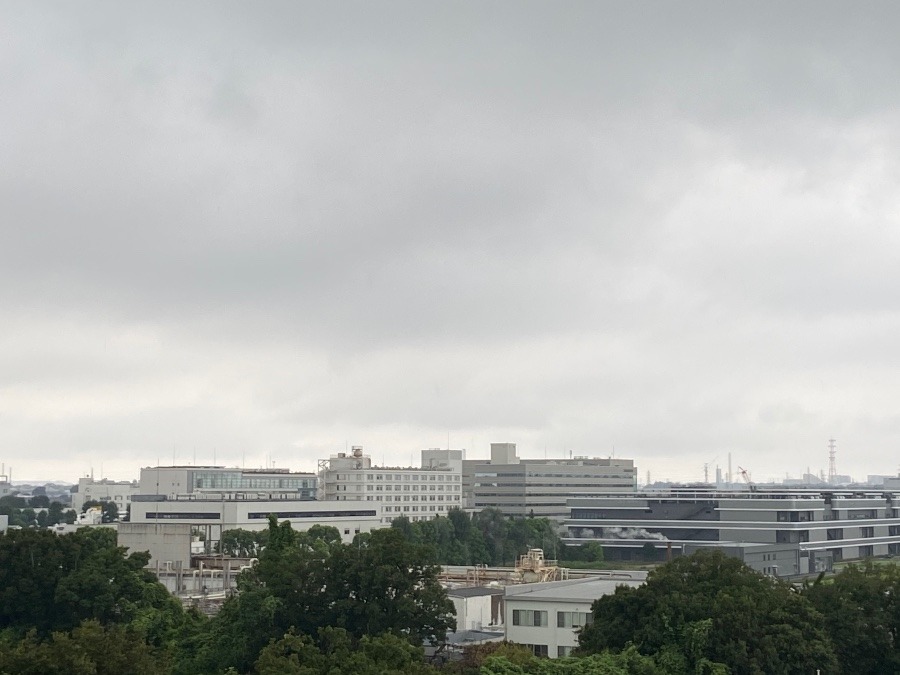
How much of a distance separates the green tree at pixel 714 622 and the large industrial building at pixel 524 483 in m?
130

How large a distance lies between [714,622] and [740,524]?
84804 millimetres

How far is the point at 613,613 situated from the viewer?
44.3m

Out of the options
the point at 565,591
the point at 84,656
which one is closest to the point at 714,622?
the point at 565,591

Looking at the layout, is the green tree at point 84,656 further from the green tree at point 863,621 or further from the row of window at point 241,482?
the row of window at point 241,482

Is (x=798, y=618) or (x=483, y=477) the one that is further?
(x=483, y=477)

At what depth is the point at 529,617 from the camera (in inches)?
2179

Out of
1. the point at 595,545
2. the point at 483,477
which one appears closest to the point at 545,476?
the point at 483,477

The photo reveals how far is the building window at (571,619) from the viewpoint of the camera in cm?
5362

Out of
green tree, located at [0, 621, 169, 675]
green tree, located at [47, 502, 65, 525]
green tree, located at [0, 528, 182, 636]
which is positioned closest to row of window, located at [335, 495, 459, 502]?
green tree, located at [47, 502, 65, 525]

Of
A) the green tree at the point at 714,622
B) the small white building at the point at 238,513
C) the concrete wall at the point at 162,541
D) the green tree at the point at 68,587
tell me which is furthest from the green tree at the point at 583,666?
the small white building at the point at 238,513

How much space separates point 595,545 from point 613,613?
8762 centimetres

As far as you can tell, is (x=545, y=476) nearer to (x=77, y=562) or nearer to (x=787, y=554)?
(x=787, y=554)

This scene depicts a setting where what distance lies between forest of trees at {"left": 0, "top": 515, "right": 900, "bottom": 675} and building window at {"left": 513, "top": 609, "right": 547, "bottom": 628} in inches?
189

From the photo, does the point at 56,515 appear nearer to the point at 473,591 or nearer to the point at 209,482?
the point at 209,482
